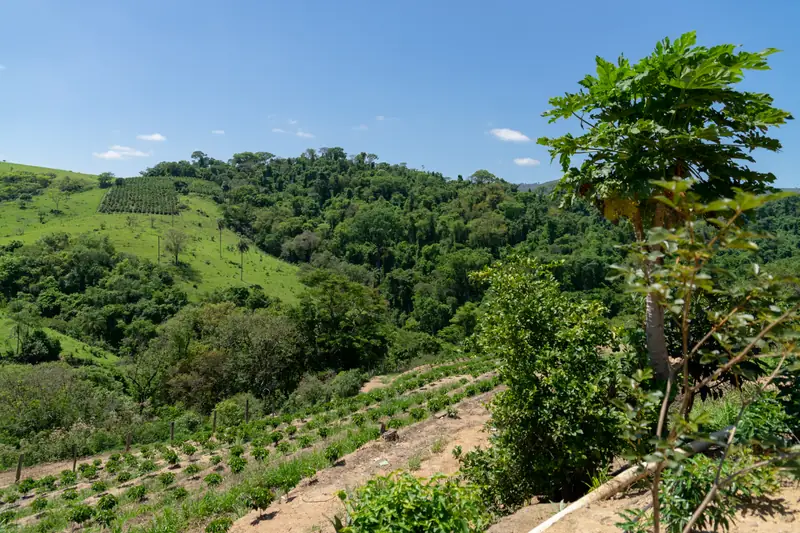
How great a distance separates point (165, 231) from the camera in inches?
2557

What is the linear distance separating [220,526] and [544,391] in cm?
540

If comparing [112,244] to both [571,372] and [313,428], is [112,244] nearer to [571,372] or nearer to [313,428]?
[313,428]

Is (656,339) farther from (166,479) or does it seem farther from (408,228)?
(408,228)

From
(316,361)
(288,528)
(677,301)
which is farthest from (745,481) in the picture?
(316,361)

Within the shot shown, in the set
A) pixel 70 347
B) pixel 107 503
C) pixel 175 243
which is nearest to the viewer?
pixel 107 503

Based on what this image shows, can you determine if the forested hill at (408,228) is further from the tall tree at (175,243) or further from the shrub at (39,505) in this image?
the shrub at (39,505)

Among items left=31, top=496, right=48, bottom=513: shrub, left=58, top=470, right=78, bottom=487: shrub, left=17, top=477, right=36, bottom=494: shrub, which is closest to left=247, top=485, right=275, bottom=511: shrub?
left=31, top=496, right=48, bottom=513: shrub

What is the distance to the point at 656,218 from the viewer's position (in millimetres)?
4367

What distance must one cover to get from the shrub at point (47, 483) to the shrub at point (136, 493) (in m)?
5.46

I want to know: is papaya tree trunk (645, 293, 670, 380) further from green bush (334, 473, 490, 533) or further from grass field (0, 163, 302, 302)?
grass field (0, 163, 302, 302)

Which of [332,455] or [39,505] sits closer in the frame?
[332,455]

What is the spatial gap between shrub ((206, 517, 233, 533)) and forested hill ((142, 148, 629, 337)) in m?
36.8

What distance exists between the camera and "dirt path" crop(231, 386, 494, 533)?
21.5 ft

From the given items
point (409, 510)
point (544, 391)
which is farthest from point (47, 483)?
point (544, 391)
